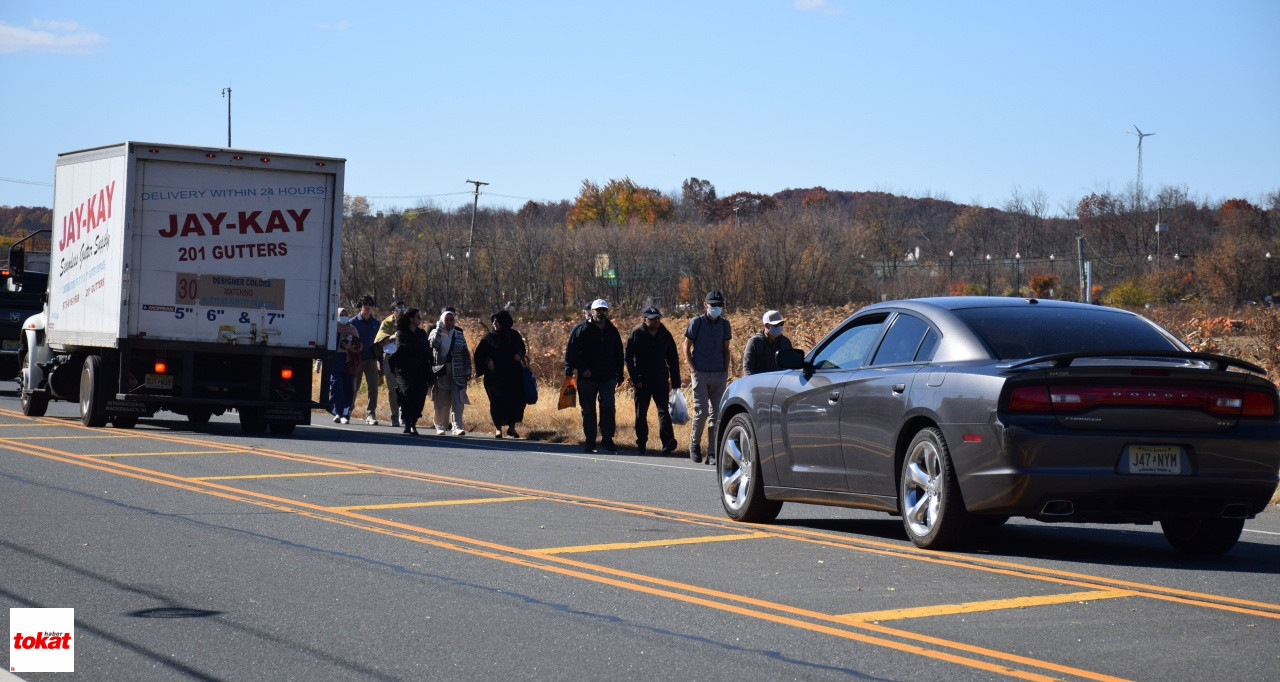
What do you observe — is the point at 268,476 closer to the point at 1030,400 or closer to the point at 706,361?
the point at 706,361

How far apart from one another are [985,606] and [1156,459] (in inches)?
69.6

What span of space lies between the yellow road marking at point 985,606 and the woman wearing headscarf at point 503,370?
13.4 m

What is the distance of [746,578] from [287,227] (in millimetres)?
12428

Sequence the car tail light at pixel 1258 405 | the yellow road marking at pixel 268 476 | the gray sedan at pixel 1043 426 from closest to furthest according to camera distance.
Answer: the gray sedan at pixel 1043 426 → the car tail light at pixel 1258 405 → the yellow road marking at pixel 268 476

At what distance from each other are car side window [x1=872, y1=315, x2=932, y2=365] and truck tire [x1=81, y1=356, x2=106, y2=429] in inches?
477

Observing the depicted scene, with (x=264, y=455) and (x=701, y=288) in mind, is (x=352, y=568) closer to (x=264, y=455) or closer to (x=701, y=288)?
(x=264, y=455)

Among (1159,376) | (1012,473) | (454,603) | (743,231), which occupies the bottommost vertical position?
Answer: (454,603)

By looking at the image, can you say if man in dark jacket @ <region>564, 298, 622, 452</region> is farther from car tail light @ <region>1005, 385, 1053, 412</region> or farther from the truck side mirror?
car tail light @ <region>1005, 385, 1053, 412</region>

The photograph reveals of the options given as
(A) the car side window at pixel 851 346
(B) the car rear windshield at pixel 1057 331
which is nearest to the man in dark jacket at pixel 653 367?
(A) the car side window at pixel 851 346

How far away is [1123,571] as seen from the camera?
800 centimetres

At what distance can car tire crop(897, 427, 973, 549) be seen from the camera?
8.34 m

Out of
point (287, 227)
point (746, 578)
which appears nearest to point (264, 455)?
point (287, 227)

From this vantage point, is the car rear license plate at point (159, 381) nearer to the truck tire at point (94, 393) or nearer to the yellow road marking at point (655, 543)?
the truck tire at point (94, 393)

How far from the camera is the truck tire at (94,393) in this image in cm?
1841
